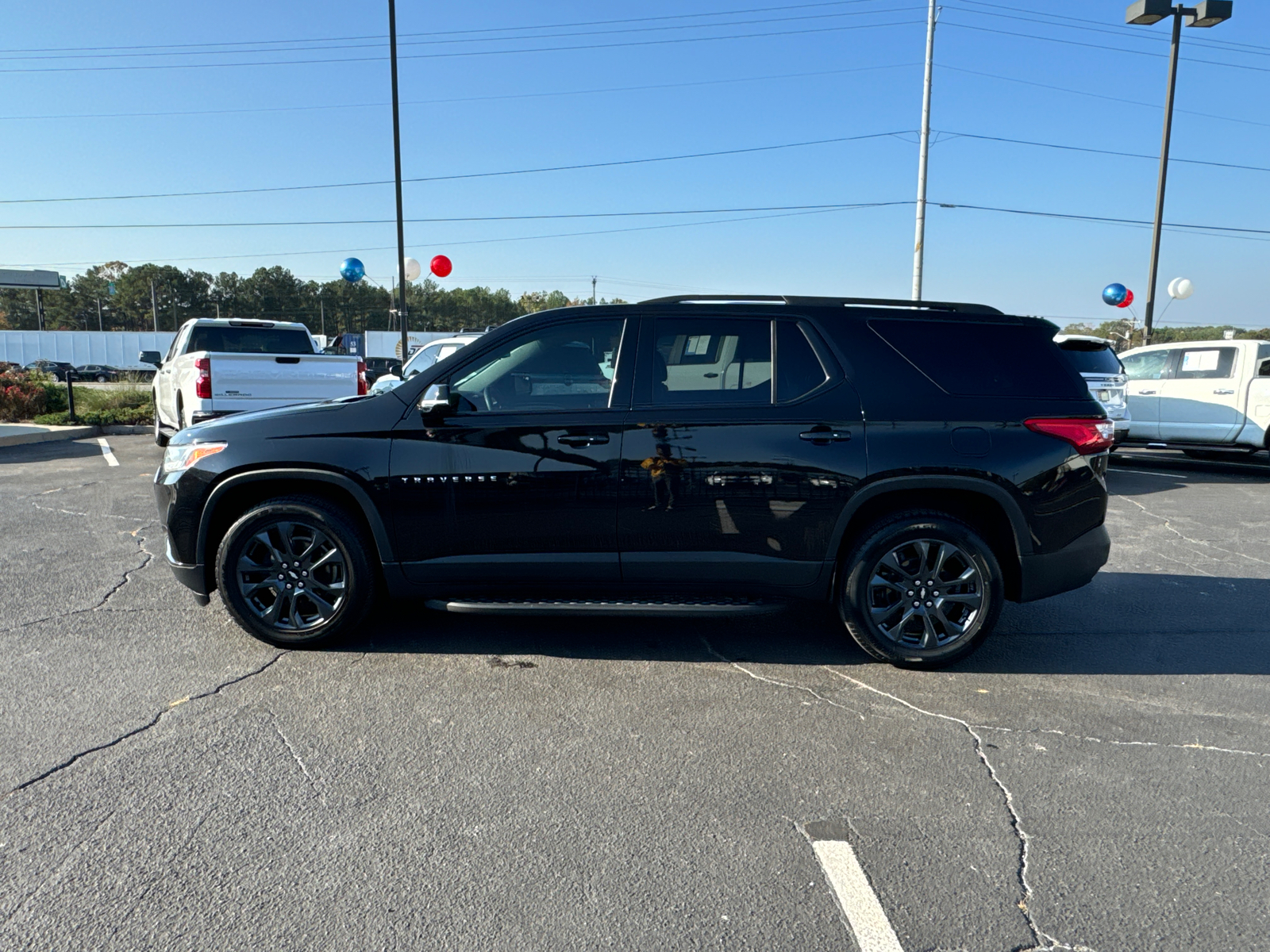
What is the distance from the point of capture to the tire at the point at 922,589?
428 cm

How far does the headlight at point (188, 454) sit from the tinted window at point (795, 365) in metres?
2.93

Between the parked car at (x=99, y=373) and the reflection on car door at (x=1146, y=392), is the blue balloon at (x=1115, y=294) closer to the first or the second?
the reflection on car door at (x=1146, y=392)

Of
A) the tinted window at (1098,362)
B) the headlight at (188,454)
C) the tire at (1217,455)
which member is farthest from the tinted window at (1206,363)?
the headlight at (188,454)

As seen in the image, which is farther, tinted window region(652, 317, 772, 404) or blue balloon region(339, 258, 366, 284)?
blue balloon region(339, 258, 366, 284)

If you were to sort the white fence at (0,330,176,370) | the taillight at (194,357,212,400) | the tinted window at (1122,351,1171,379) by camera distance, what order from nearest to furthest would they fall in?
the taillight at (194,357,212,400)
the tinted window at (1122,351,1171,379)
the white fence at (0,330,176,370)

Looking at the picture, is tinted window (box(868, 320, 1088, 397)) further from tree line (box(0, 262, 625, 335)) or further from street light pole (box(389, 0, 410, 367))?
tree line (box(0, 262, 625, 335))

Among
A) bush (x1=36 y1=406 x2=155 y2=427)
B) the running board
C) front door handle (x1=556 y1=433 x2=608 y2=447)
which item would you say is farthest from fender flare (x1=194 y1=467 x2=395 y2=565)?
bush (x1=36 y1=406 x2=155 y2=427)

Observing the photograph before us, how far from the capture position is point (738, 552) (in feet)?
14.1

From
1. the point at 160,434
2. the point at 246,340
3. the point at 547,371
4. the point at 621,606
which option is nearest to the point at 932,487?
the point at 621,606

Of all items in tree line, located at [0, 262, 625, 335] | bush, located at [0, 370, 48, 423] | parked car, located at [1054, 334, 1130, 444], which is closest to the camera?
parked car, located at [1054, 334, 1130, 444]

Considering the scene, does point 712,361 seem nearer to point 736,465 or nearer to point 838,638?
point 736,465

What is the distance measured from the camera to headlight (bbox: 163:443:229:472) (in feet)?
14.4

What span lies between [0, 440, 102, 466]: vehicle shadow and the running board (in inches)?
408

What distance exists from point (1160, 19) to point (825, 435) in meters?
18.1
